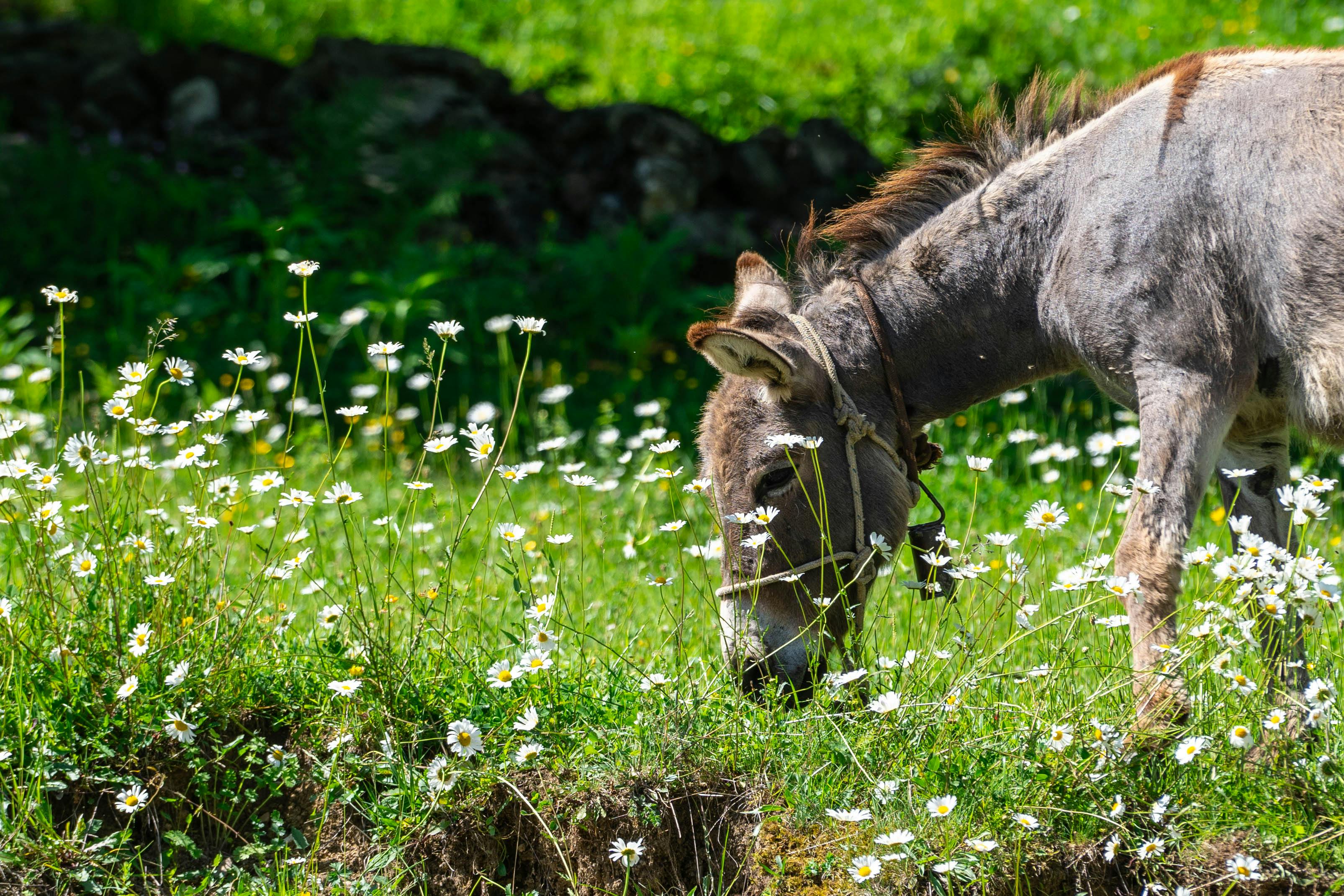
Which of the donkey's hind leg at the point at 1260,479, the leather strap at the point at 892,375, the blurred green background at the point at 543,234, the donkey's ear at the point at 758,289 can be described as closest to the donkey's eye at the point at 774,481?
the leather strap at the point at 892,375

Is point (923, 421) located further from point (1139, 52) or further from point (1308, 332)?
point (1139, 52)

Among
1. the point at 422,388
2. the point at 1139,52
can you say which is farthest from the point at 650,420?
the point at 1139,52

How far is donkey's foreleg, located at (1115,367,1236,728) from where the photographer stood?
297cm

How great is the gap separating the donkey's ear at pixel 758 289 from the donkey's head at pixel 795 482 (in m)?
0.08

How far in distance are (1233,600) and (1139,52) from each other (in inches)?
374

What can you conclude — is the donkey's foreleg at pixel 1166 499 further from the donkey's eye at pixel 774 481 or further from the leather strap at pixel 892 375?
the donkey's eye at pixel 774 481

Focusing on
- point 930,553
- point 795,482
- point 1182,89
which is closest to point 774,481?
point 795,482

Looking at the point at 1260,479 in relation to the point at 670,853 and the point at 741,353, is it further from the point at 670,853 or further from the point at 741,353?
the point at 670,853

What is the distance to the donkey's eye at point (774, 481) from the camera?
3445mm

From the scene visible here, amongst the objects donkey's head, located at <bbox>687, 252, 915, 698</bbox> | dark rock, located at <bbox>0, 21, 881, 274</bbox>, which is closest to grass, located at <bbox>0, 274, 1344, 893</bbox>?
donkey's head, located at <bbox>687, 252, 915, 698</bbox>

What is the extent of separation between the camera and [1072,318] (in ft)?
10.7

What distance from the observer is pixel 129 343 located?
7.30 m

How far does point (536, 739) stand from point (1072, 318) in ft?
6.00

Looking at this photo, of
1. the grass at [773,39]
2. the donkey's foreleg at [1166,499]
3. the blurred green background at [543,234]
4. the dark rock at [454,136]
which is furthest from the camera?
the grass at [773,39]
